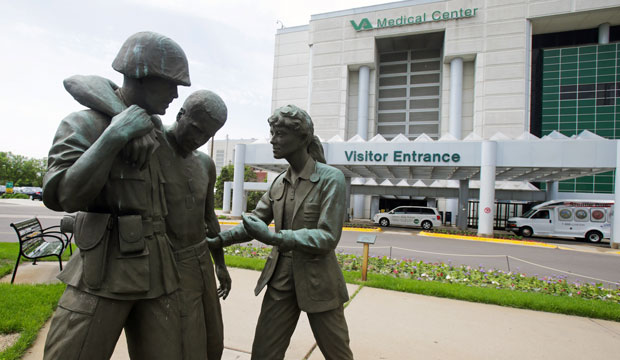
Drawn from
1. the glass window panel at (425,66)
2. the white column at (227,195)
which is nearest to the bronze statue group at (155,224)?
the white column at (227,195)

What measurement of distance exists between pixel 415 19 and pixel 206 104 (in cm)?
3115

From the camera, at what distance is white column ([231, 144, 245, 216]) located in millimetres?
17786

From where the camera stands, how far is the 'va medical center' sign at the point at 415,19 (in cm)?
2633

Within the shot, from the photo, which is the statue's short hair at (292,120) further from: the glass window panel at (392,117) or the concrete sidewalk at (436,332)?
the glass window panel at (392,117)

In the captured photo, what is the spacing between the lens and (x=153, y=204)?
156 centimetres

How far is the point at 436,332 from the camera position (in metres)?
3.77

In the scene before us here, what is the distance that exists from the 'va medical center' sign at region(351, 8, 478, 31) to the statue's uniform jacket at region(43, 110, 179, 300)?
102 ft

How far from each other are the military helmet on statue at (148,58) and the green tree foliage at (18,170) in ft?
200

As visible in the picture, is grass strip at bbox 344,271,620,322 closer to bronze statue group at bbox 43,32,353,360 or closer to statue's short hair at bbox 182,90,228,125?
bronze statue group at bbox 43,32,353,360

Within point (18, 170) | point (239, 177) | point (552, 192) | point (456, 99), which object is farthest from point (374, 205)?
point (18, 170)

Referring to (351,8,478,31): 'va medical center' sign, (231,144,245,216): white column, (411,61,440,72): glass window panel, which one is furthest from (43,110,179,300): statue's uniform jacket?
(411,61,440,72): glass window panel

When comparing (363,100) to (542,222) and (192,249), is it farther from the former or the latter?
(192,249)

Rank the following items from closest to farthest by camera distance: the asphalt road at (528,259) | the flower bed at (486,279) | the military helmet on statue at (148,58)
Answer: the military helmet on statue at (148,58) < the flower bed at (486,279) < the asphalt road at (528,259)

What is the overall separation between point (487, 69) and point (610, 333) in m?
26.2
